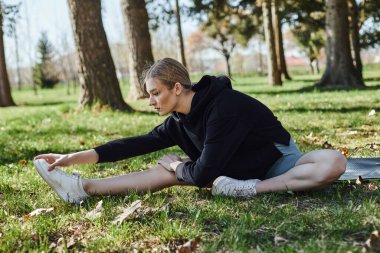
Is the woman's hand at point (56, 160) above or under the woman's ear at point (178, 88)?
under

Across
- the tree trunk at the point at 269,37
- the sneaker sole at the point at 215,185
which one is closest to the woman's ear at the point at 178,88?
the sneaker sole at the point at 215,185

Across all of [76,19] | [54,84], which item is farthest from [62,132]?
[54,84]

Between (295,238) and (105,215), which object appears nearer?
(295,238)

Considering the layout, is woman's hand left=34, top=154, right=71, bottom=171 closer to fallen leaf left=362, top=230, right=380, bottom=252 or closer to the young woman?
the young woman

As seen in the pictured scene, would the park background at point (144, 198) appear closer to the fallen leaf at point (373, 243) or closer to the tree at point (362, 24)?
the fallen leaf at point (373, 243)

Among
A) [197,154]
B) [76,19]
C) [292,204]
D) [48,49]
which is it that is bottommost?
[292,204]

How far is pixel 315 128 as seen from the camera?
22.0 ft

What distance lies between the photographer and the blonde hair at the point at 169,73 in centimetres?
318

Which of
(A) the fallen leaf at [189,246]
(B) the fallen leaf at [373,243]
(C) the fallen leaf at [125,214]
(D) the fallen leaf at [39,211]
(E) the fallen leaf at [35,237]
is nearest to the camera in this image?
(B) the fallen leaf at [373,243]

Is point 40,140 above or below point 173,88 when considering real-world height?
below

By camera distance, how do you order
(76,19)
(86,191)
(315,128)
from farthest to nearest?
(76,19), (315,128), (86,191)

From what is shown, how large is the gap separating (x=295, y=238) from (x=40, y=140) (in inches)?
216

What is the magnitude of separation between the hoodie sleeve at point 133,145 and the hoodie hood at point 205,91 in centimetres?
42

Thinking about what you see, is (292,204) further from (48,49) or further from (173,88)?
(48,49)
